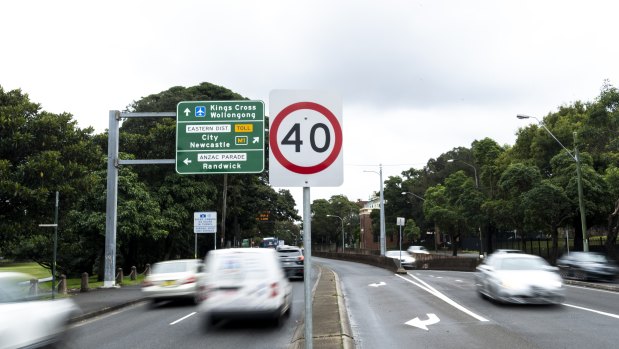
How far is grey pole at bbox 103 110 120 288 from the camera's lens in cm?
2211

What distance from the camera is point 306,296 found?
14.8 ft

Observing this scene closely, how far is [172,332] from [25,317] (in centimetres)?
432

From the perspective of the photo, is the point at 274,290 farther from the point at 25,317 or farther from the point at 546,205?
the point at 546,205

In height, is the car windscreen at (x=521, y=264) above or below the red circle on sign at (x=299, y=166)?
below

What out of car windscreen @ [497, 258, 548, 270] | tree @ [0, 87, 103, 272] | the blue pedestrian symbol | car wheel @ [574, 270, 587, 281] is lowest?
car wheel @ [574, 270, 587, 281]

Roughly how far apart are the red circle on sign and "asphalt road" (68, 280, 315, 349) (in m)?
5.75

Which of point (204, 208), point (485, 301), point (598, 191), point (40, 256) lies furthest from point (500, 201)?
point (40, 256)

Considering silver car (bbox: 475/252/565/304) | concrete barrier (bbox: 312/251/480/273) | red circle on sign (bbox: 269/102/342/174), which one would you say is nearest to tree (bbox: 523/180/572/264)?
concrete barrier (bbox: 312/251/480/273)

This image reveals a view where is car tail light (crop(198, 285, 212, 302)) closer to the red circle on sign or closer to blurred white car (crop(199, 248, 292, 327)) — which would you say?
blurred white car (crop(199, 248, 292, 327))

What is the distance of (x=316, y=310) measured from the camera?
13406mm

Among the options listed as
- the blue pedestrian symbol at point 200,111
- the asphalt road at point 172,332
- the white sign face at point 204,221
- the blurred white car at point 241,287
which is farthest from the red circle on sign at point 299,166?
the white sign face at point 204,221

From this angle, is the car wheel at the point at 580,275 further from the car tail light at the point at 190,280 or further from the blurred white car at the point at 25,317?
the blurred white car at the point at 25,317

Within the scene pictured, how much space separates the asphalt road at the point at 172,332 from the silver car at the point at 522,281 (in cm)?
549

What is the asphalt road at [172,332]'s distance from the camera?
9828 mm
